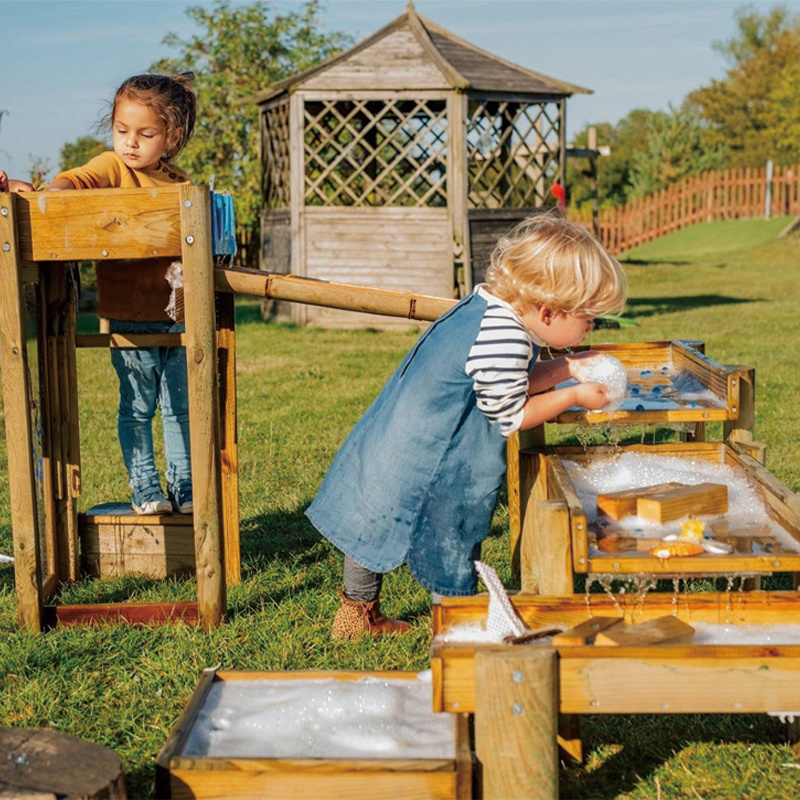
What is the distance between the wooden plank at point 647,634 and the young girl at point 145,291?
2354mm

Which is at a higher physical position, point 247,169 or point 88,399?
point 247,169

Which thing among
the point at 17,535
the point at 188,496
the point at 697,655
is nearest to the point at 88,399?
the point at 188,496

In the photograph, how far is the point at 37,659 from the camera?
11.7 ft

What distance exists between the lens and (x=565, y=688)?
2.26 meters

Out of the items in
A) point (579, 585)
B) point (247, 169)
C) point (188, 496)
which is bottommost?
point (579, 585)

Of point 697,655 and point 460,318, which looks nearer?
point 697,655

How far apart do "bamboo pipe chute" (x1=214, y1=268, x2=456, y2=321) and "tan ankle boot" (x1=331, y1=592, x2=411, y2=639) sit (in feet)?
3.34

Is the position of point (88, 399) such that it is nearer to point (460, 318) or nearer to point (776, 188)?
point (460, 318)

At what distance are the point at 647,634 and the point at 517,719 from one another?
0.48m

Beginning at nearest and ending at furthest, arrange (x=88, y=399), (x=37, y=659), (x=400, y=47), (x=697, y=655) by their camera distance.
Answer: (x=697, y=655) → (x=37, y=659) → (x=88, y=399) → (x=400, y=47)

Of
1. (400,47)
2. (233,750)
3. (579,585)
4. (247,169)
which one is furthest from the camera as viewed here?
(247,169)

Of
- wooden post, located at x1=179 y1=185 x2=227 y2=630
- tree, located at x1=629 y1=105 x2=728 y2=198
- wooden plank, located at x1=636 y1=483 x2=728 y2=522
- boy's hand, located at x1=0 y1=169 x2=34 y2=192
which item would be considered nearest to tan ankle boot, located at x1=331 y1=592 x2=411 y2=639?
wooden post, located at x1=179 y1=185 x2=227 y2=630

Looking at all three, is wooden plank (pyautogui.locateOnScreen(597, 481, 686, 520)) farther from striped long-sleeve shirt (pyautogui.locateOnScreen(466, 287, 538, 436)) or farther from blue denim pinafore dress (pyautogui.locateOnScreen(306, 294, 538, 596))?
blue denim pinafore dress (pyautogui.locateOnScreen(306, 294, 538, 596))

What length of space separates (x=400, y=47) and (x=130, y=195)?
1155 cm
